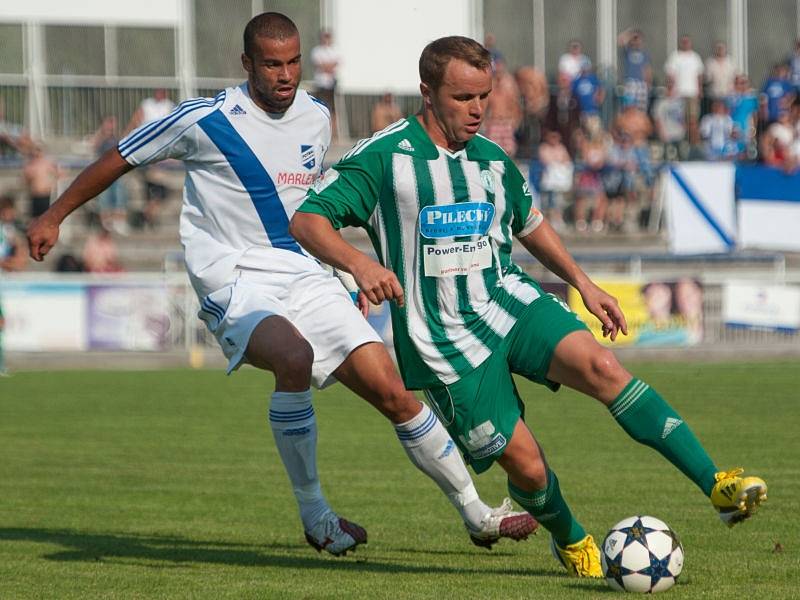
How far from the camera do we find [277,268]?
739cm

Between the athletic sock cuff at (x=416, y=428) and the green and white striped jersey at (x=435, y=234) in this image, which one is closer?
the green and white striped jersey at (x=435, y=234)

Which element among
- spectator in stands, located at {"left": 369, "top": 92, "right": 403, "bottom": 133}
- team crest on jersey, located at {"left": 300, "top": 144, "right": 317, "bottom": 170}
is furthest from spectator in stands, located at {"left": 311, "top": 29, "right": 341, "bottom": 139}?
team crest on jersey, located at {"left": 300, "top": 144, "right": 317, "bottom": 170}

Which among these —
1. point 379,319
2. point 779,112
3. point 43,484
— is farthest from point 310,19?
point 43,484

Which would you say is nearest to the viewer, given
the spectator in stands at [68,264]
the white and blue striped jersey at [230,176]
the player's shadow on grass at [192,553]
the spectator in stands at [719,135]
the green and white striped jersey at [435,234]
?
the green and white striped jersey at [435,234]

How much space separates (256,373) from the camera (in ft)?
69.3

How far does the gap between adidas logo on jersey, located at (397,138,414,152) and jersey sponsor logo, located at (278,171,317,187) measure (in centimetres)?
132

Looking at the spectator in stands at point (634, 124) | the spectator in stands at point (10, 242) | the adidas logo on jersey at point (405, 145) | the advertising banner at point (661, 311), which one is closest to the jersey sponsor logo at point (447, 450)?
the adidas logo on jersey at point (405, 145)

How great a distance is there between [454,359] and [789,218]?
19.2 meters

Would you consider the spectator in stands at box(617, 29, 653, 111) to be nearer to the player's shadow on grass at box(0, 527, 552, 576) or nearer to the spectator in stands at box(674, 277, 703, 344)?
the spectator in stands at box(674, 277, 703, 344)

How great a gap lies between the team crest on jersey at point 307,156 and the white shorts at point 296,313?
53cm

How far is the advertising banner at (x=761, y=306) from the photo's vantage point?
21.7m

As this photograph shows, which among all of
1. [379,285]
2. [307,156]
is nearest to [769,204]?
[307,156]

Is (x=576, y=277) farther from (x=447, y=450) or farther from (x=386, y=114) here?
(x=386, y=114)

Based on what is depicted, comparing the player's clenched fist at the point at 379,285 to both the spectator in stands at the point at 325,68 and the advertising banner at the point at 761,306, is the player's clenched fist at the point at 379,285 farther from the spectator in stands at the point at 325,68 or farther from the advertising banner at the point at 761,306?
the spectator in stands at the point at 325,68
